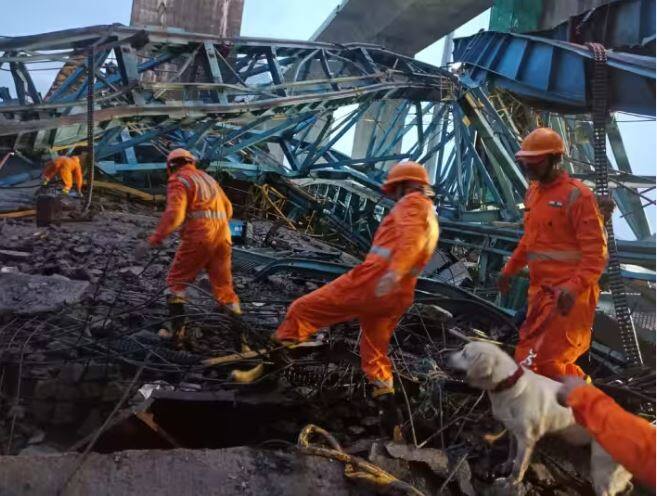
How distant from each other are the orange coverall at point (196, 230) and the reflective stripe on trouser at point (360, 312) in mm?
1674

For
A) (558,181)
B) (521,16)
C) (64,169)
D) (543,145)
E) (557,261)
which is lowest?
(64,169)

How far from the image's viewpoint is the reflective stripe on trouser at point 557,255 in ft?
11.4

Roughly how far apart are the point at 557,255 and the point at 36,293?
482 cm

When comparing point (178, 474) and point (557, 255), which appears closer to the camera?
point (178, 474)

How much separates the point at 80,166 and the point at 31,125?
2.61 m

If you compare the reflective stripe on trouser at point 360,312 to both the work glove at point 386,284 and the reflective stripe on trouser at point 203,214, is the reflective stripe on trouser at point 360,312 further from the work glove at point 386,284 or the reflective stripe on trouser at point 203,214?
the reflective stripe on trouser at point 203,214

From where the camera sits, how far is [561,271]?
350 cm

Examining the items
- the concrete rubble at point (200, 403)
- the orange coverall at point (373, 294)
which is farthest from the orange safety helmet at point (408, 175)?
the concrete rubble at point (200, 403)

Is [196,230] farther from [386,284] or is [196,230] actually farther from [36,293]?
[386,284]

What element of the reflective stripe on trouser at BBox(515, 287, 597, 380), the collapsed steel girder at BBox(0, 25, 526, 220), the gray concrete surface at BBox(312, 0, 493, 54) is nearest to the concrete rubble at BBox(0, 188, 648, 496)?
the reflective stripe on trouser at BBox(515, 287, 597, 380)

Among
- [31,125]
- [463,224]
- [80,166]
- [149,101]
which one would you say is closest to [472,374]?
[463,224]

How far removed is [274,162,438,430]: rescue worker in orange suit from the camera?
3.54m

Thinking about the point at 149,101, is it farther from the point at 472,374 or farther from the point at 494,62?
the point at 472,374

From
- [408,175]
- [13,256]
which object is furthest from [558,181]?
[13,256]
